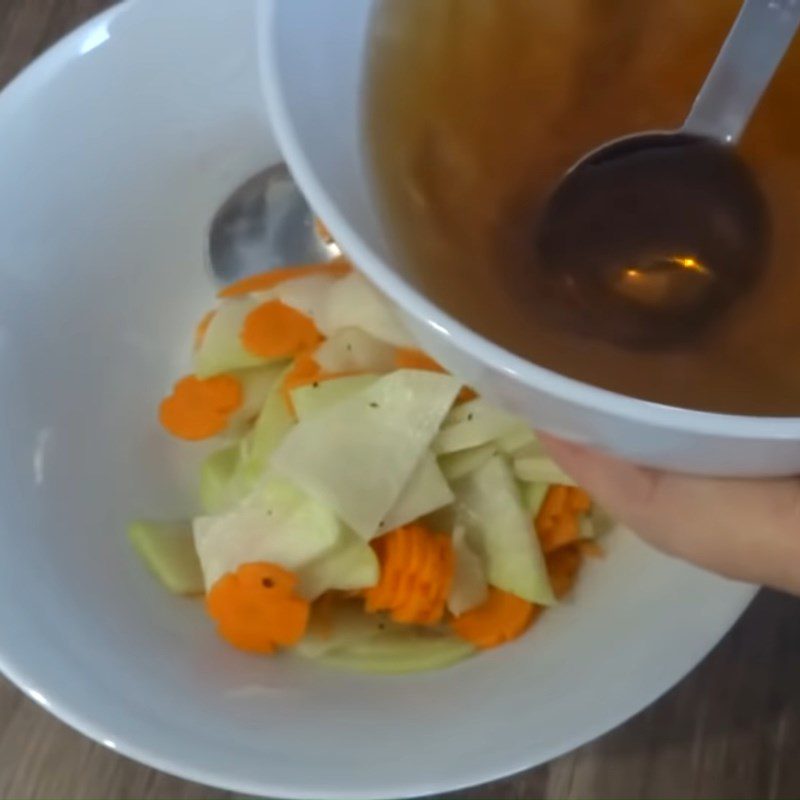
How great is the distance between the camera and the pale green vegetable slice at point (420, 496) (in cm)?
73

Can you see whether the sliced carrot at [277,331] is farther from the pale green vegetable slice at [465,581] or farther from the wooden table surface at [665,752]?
the wooden table surface at [665,752]

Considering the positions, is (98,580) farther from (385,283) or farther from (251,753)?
(385,283)

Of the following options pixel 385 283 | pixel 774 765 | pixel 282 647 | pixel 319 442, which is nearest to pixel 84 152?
pixel 319 442

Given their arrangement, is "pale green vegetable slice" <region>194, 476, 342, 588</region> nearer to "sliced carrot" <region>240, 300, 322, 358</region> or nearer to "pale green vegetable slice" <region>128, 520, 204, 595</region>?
"pale green vegetable slice" <region>128, 520, 204, 595</region>

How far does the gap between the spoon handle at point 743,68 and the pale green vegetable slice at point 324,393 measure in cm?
29

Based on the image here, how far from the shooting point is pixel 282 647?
0.74 meters

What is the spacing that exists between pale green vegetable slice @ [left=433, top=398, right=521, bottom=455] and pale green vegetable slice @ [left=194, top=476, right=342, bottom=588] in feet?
0.33

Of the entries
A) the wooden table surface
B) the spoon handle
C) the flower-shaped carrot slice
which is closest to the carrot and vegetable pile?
the flower-shaped carrot slice

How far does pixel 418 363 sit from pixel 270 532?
6.5 inches

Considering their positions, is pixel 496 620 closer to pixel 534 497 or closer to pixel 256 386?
pixel 534 497

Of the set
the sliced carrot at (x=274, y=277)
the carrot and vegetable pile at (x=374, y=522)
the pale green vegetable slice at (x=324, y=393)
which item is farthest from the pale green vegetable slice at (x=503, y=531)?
the sliced carrot at (x=274, y=277)

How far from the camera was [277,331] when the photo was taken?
0.83m

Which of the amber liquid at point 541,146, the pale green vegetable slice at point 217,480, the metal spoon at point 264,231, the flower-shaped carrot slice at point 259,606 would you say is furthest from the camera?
the metal spoon at point 264,231

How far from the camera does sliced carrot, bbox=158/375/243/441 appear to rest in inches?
32.4
